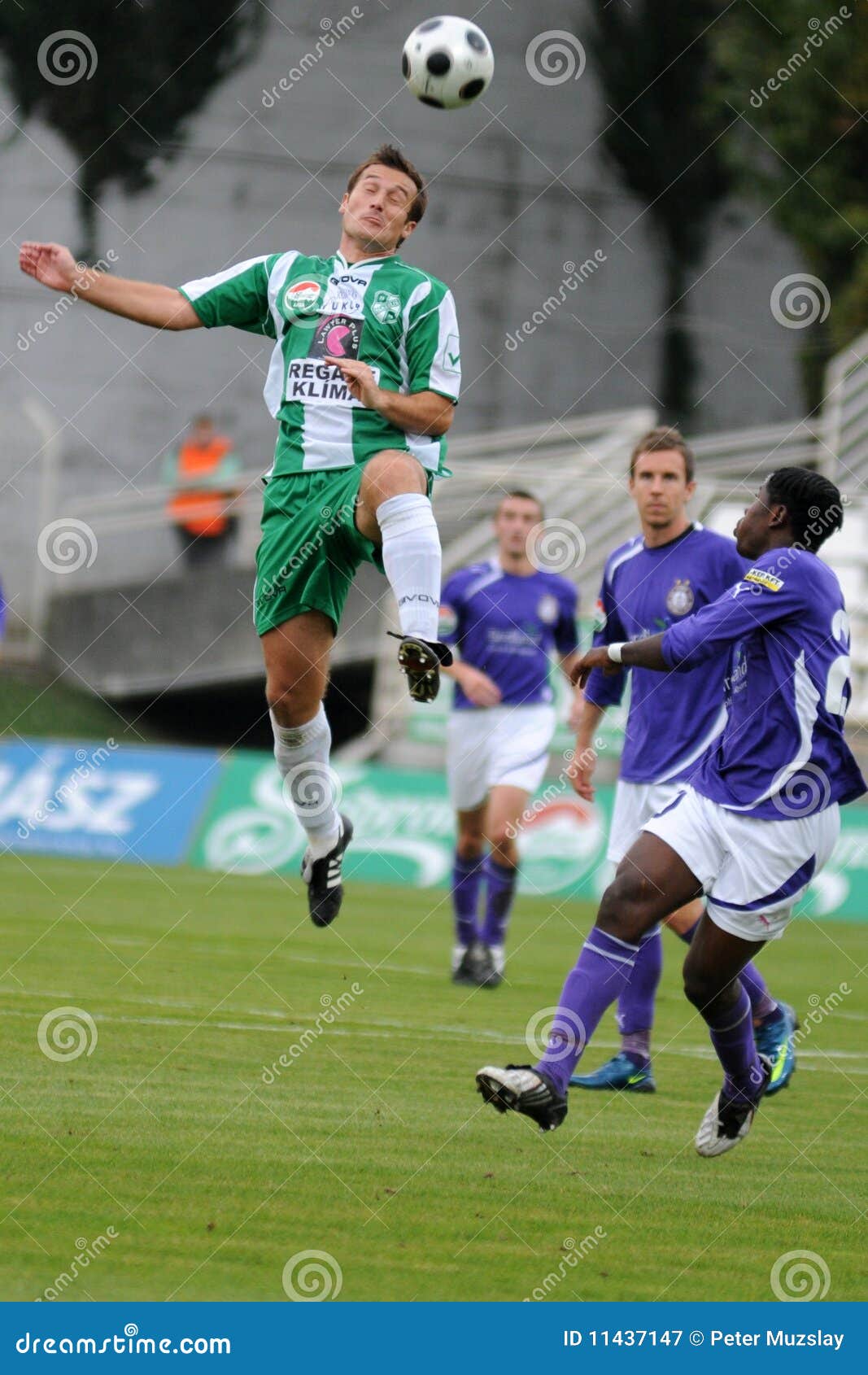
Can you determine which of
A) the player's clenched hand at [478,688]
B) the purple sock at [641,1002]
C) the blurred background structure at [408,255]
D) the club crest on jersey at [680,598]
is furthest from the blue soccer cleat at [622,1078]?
the blurred background structure at [408,255]

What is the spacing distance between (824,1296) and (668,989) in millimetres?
7046

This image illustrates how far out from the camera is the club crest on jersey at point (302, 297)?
6586 millimetres

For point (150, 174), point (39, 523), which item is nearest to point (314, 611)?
point (39, 523)

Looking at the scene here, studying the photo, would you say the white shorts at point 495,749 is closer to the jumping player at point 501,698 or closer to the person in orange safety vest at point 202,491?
the jumping player at point 501,698

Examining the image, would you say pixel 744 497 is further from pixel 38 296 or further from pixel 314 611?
pixel 314 611

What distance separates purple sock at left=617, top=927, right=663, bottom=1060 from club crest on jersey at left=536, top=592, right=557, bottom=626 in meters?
3.85

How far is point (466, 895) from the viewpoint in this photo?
36.5 ft

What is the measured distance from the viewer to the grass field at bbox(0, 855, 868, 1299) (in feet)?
14.7

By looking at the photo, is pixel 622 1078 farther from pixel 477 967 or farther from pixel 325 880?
pixel 477 967
